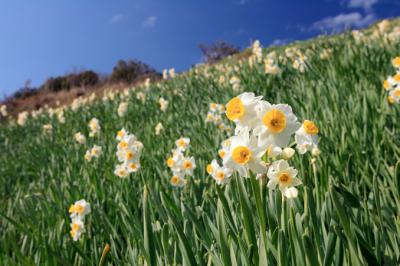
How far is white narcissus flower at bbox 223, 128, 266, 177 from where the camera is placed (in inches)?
33.9

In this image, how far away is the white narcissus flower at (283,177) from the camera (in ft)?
3.08

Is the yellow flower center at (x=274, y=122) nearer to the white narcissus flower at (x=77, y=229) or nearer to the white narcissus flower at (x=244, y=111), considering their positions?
the white narcissus flower at (x=244, y=111)

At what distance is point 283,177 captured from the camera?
958 mm

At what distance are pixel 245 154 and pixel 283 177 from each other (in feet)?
0.51

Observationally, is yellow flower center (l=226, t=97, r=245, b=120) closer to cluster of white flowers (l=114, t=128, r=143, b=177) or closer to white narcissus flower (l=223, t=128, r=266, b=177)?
white narcissus flower (l=223, t=128, r=266, b=177)

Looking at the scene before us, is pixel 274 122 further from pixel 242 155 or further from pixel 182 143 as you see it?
pixel 182 143

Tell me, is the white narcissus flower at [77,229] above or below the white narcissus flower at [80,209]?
below

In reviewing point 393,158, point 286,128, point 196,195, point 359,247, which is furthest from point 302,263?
point 393,158

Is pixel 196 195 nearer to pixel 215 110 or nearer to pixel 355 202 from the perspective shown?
pixel 355 202

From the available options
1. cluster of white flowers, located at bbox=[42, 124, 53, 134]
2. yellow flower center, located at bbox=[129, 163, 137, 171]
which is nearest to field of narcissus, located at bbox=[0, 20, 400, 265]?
yellow flower center, located at bbox=[129, 163, 137, 171]

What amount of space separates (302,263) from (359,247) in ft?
0.52

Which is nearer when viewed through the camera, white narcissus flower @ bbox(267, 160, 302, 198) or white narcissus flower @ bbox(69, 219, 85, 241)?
white narcissus flower @ bbox(267, 160, 302, 198)

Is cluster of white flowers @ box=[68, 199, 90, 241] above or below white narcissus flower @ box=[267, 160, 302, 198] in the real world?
above

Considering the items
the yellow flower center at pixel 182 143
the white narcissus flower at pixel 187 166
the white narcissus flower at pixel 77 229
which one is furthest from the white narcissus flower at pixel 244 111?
the yellow flower center at pixel 182 143
